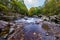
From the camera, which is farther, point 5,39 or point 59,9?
point 59,9

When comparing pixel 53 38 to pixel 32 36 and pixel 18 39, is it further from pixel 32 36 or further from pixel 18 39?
pixel 18 39

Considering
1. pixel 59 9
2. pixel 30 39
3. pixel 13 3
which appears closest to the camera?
pixel 30 39

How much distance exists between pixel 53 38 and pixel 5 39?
16.8 feet

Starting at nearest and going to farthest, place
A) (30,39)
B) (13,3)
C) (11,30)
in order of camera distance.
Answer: (30,39), (11,30), (13,3)

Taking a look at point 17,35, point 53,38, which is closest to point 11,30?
point 17,35

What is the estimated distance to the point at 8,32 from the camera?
613 inches

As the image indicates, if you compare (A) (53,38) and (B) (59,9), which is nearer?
(A) (53,38)

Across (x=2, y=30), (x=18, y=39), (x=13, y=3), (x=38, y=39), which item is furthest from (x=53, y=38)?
(x=13, y=3)

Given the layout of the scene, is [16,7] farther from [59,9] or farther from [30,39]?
[30,39]

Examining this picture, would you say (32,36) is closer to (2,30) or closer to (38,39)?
(38,39)

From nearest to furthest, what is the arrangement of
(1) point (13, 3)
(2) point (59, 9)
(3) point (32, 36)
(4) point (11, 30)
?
(3) point (32, 36) < (4) point (11, 30) < (2) point (59, 9) < (1) point (13, 3)

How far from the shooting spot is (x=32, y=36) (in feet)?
48.3

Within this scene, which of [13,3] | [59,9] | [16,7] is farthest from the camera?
[16,7]

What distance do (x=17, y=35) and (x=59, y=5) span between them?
35.7 m
